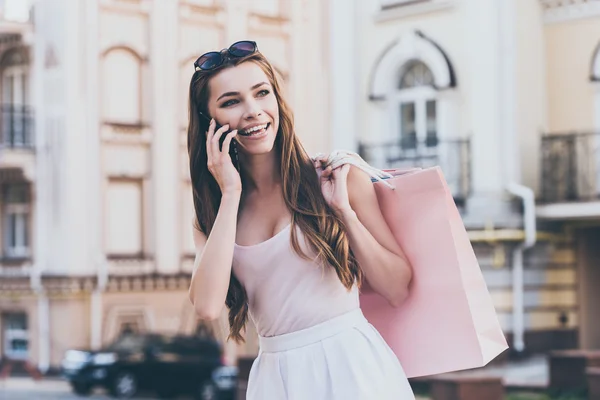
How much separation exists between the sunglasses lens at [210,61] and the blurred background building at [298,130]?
226cm

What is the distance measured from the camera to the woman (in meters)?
1.18

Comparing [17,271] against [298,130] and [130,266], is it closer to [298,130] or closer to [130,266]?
[130,266]

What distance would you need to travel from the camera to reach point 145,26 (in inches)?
139

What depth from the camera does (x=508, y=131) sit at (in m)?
3.75

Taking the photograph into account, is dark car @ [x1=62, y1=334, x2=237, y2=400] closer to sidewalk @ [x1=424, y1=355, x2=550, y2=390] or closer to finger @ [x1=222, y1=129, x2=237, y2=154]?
sidewalk @ [x1=424, y1=355, x2=550, y2=390]

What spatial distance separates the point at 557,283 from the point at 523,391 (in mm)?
362

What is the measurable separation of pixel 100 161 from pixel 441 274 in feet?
7.90

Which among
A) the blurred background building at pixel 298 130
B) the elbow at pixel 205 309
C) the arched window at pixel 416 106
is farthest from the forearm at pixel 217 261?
the arched window at pixel 416 106

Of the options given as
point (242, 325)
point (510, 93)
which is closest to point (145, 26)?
point (510, 93)

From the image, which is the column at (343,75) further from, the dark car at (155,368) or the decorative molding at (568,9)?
the dark car at (155,368)

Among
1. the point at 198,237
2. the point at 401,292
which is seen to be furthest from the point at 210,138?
the point at 401,292

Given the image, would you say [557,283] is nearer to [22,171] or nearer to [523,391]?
[523,391]

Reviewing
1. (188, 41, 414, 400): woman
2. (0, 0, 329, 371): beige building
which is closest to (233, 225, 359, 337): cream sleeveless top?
(188, 41, 414, 400): woman

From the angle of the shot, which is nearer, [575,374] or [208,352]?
[575,374]
